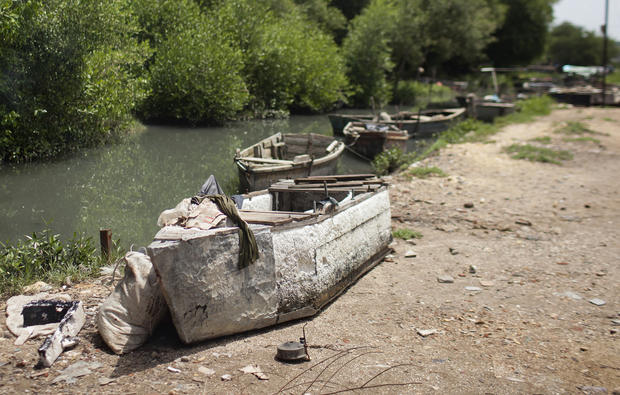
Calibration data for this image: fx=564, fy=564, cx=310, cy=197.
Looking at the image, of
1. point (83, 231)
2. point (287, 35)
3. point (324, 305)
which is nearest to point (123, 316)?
point (324, 305)

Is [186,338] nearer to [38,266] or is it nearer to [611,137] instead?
[38,266]

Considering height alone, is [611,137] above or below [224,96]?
below

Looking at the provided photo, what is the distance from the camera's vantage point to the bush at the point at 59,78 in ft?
46.1

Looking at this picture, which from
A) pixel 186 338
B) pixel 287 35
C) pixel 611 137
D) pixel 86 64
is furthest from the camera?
pixel 287 35

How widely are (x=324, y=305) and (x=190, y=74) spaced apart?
18135 mm

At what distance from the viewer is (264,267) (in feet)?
16.7

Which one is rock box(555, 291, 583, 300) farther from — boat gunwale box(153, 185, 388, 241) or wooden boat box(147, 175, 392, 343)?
boat gunwale box(153, 185, 388, 241)

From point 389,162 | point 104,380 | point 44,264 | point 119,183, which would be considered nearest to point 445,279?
point 104,380

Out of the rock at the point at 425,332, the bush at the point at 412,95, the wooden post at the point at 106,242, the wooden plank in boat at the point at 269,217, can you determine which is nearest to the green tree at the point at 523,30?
the bush at the point at 412,95

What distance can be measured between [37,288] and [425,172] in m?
9.11

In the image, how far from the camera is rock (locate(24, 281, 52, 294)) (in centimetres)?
593

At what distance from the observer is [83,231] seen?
9.87 metres

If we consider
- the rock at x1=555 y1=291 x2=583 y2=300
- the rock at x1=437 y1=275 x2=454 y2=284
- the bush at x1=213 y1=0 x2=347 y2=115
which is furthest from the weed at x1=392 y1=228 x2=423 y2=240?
the bush at x1=213 y1=0 x2=347 y2=115

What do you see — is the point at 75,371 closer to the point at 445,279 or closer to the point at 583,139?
the point at 445,279
